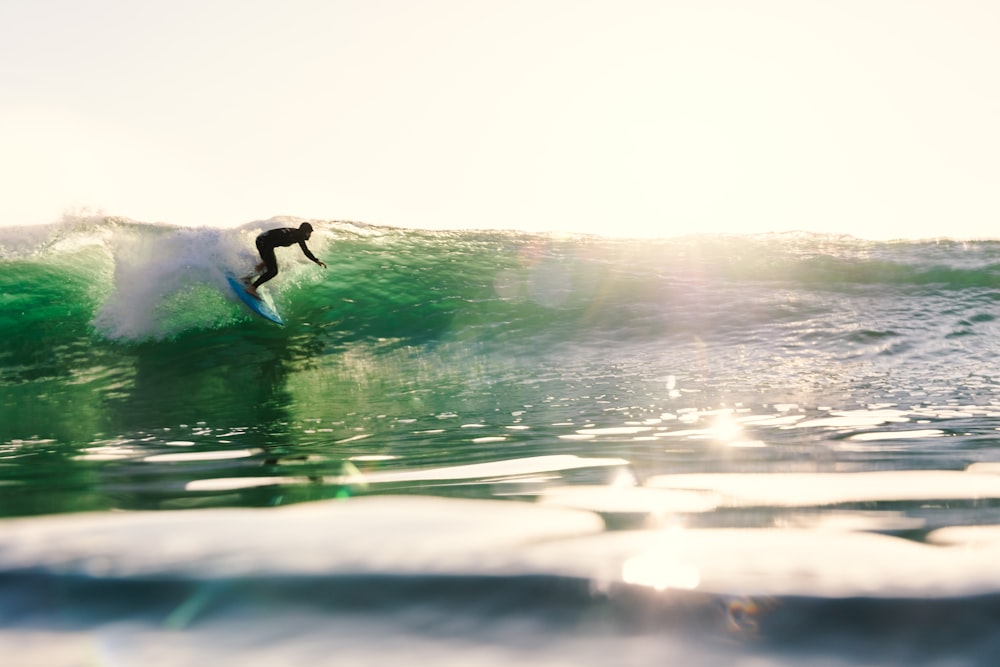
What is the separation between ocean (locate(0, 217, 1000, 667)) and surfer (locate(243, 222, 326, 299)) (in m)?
0.43

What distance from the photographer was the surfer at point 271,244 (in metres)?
9.95

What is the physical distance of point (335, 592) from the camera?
1.64m

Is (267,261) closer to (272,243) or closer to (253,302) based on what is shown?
(272,243)

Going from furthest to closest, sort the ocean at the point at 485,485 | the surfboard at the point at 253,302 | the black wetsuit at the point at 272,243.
A: the black wetsuit at the point at 272,243 < the surfboard at the point at 253,302 < the ocean at the point at 485,485

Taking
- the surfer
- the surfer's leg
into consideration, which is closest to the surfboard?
the surfer

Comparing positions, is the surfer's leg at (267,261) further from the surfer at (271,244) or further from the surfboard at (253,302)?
the surfboard at (253,302)

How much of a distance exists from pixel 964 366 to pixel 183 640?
7.35 meters

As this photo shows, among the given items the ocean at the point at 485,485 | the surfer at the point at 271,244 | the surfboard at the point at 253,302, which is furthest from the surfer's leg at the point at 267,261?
the ocean at the point at 485,485

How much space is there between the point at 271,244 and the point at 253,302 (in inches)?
31.3

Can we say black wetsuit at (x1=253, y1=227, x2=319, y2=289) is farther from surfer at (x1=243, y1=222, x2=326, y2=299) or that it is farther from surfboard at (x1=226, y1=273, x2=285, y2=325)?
surfboard at (x1=226, y1=273, x2=285, y2=325)

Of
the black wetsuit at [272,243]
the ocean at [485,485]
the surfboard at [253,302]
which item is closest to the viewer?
the ocean at [485,485]

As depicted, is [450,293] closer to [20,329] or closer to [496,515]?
[20,329]

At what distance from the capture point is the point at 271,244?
10.0m

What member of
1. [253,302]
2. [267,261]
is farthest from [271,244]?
[253,302]
